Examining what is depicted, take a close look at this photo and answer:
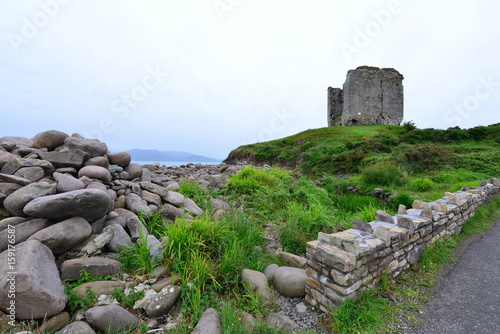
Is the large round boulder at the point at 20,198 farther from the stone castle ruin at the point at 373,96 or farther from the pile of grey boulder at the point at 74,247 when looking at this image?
the stone castle ruin at the point at 373,96

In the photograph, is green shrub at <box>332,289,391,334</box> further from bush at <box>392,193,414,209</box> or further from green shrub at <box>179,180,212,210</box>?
bush at <box>392,193,414,209</box>

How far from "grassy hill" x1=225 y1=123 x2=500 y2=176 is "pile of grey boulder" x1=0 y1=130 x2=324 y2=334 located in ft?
36.0

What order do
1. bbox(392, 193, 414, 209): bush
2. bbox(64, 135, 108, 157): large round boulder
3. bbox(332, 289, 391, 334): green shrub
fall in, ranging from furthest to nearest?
bbox(392, 193, 414, 209): bush < bbox(64, 135, 108, 157): large round boulder < bbox(332, 289, 391, 334): green shrub

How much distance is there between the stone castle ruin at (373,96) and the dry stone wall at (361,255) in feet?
91.2

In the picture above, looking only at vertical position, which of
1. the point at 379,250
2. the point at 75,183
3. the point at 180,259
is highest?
the point at 75,183

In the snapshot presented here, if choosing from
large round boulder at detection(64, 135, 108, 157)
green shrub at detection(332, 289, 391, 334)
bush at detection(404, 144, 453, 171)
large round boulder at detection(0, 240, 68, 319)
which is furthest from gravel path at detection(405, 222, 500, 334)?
bush at detection(404, 144, 453, 171)

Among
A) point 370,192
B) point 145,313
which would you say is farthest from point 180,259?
point 370,192

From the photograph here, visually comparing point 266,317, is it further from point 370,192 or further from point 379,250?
point 370,192

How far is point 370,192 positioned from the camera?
9016 mm

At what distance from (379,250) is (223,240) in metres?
2.04

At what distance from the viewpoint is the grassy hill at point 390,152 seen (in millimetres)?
11758

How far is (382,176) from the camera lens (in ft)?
32.2

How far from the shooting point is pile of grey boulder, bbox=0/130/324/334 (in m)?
2.11

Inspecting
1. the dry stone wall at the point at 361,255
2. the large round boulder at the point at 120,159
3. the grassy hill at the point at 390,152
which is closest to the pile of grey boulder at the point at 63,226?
the large round boulder at the point at 120,159
